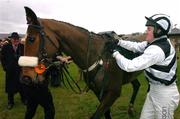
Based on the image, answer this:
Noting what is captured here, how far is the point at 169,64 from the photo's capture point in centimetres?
446

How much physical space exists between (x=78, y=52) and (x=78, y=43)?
14 centimetres

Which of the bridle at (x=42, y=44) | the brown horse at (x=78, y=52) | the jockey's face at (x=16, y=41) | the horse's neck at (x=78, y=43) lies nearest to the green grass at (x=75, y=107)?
the jockey's face at (x=16, y=41)

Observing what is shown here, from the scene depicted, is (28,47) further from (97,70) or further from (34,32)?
(97,70)

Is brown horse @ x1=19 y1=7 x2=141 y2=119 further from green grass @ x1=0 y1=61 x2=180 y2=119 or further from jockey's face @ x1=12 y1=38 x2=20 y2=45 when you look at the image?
jockey's face @ x1=12 y1=38 x2=20 y2=45

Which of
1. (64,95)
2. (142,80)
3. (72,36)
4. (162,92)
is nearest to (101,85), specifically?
(72,36)

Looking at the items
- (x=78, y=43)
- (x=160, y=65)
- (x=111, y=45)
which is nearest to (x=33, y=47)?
(x=78, y=43)

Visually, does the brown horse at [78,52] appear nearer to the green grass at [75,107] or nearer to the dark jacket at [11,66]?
the green grass at [75,107]

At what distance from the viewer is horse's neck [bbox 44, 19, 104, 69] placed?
5.45 meters

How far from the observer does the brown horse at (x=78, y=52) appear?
507 centimetres

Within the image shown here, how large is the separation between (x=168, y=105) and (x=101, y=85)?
1.34 metres

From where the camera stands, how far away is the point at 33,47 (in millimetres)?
5051

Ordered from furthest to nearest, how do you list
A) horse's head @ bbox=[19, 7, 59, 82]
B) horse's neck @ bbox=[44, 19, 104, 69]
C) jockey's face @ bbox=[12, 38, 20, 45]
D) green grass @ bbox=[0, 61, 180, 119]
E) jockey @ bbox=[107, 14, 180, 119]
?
jockey's face @ bbox=[12, 38, 20, 45]
green grass @ bbox=[0, 61, 180, 119]
horse's neck @ bbox=[44, 19, 104, 69]
horse's head @ bbox=[19, 7, 59, 82]
jockey @ bbox=[107, 14, 180, 119]

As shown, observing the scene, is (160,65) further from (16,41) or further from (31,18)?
(16,41)

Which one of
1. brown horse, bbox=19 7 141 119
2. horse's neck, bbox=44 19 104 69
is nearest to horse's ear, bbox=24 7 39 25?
brown horse, bbox=19 7 141 119
